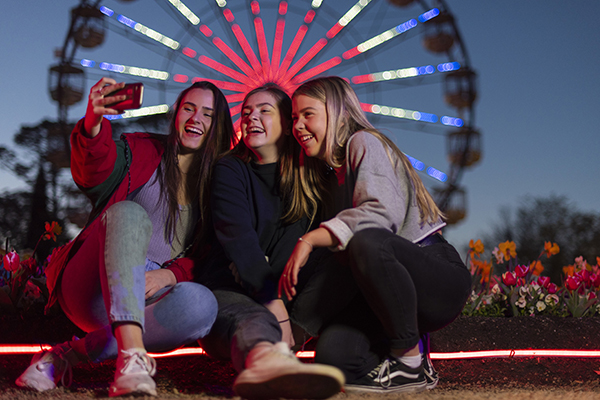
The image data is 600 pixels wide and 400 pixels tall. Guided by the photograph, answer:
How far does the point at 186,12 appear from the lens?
7.34 m

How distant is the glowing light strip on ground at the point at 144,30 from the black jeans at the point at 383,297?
6.28 m

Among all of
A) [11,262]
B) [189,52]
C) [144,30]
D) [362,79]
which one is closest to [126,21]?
[144,30]

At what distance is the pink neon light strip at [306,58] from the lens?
702 centimetres

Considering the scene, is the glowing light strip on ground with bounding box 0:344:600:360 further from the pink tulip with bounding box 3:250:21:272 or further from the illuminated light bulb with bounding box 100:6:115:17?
the illuminated light bulb with bounding box 100:6:115:17

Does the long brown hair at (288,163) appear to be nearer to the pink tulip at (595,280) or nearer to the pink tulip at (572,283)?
the pink tulip at (572,283)

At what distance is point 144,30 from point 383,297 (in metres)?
7.14

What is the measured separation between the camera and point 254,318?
5.01 ft

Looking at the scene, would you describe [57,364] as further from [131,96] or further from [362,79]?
[362,79]

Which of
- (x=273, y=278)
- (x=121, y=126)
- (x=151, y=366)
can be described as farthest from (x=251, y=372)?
(x=121, y=126)

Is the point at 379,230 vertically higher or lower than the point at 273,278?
higher

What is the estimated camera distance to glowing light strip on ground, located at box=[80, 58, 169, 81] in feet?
23.8

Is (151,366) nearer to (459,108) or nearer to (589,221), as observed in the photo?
(459,108)

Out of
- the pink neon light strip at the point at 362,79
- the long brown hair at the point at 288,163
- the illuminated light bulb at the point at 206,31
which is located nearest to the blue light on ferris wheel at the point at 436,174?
the pink neon light strip at the point at 362,79

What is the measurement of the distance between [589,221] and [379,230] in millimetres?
15752
